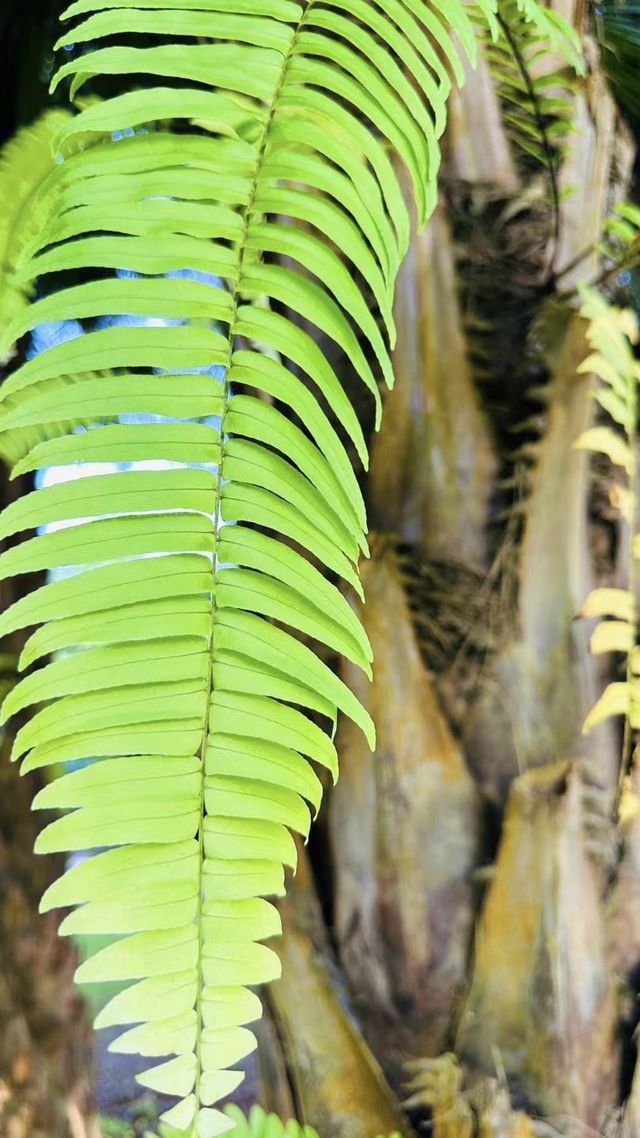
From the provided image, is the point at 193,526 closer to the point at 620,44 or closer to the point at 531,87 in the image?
the point at 531,87

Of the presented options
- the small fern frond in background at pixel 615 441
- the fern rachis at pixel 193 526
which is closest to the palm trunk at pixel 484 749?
the small fern frond in background at pixel 615 441

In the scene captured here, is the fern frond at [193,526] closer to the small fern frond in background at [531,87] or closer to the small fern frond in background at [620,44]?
the small fern frond in background at [531,87]

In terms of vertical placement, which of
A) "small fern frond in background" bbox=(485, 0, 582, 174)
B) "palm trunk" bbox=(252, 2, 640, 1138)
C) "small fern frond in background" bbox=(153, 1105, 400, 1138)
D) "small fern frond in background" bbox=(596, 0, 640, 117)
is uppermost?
"small fern frond in background" bbox=(596, 0, 640, 117)

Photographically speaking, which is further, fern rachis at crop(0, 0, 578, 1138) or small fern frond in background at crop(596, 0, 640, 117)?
small fern frond in background at crop(596, 0, 640, 117)

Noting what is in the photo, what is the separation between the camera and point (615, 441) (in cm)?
77

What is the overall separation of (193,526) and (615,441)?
19.0 inches

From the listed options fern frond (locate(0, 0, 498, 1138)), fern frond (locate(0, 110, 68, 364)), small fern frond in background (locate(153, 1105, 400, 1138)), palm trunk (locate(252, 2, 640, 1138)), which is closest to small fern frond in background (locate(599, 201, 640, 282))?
palm trunk (locate(252, 2, 640, 1138))

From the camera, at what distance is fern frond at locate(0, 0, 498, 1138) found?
1.40 ft

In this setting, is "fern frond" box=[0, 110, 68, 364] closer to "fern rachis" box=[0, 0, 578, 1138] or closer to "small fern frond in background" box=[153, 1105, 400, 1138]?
"fern rachis" box=[0, 0, 578, 1138]

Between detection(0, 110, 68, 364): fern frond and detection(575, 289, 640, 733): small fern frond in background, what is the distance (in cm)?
48

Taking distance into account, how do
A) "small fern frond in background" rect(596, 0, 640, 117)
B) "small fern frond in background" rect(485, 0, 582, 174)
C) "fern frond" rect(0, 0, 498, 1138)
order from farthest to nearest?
"small fern frond in background" rect(596, 0, 640, 117)
"small fern frond in background" rect(485, 0, 582, 174)
"fern frond" rect(0, 0, 498, 1138)

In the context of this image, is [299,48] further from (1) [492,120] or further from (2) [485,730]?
(2) [485,730]

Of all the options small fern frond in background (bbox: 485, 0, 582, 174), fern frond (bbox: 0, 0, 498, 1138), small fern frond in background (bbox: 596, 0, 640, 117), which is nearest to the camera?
fern frond (bbox: 0, 0, 498, 1138)

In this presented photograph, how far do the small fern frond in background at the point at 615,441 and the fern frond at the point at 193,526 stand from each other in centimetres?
32
